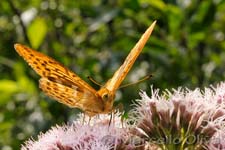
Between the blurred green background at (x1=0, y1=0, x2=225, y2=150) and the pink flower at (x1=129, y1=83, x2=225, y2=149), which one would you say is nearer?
the pink flower at (x1=129, y1=83, x2=225, y2=149)

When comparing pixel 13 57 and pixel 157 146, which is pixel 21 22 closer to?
pixel 13 57

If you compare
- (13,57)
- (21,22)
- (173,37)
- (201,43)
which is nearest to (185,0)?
(173,37)

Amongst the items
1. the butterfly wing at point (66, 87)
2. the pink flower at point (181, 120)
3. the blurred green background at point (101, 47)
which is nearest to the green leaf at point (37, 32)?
the blurred green background at point (101, 47)

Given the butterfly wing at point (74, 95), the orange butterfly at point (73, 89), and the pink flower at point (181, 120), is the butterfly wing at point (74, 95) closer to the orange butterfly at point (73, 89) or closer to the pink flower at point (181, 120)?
the orange butterfly at point (73, 89)

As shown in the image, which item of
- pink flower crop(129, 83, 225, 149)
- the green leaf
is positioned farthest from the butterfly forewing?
the green leaf

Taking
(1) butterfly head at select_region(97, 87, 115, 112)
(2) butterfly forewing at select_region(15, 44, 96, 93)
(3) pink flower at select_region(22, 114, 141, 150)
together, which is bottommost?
(3) pink flower at select_region(22, 114, 141, 150)

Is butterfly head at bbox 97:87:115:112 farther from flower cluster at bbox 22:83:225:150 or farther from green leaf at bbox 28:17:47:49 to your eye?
green leaf at bbox 28:17:47:49
